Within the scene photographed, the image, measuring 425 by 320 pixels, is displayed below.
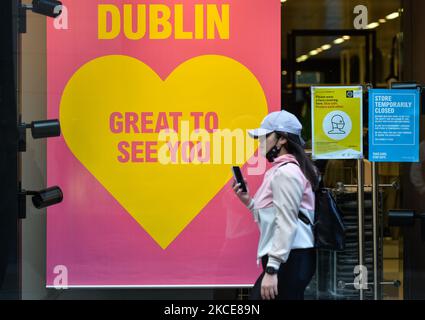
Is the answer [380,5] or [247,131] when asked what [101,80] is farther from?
[380,5]

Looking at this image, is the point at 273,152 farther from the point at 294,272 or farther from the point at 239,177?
the point at 294,272

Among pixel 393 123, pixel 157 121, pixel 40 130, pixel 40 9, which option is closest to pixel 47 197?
pixel 40 130

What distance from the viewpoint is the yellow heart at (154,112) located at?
6125 millimetres

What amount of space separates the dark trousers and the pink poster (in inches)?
40.8

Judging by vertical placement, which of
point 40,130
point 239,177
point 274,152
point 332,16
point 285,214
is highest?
point 332,16

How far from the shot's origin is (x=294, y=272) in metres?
5.09

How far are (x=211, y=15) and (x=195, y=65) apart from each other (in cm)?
38

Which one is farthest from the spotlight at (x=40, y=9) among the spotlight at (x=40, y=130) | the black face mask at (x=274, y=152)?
the black face mask at (x=274, y=152)

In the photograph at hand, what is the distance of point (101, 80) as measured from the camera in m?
6.13

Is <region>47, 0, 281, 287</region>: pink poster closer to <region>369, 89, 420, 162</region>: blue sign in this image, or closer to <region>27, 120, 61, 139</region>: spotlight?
<region>27, 120, 61, 139</region>: spotlight

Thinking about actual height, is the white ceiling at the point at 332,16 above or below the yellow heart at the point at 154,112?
above

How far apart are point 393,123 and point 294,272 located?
1.64 meters

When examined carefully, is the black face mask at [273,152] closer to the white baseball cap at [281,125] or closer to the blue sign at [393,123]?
the white baseball cap at [281,125]

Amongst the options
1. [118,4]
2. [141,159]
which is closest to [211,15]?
[118,4]
